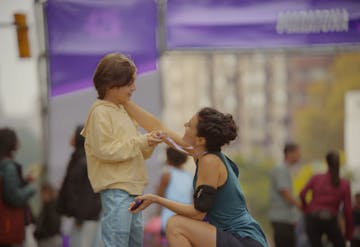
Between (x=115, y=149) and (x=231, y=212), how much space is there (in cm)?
85

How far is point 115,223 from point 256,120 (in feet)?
142

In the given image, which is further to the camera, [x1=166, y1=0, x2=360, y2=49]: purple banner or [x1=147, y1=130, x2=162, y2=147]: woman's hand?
[x1=166, y1=0, x2=360, y2=49]: purple banner

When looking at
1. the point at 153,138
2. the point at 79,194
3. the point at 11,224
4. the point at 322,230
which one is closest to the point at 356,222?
the point at 322,230

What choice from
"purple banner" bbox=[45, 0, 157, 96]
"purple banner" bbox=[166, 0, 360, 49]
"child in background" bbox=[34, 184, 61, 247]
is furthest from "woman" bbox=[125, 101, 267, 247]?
"child in background" bbox=[34, 184, 61, 247]

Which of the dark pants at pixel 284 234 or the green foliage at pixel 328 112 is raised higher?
the dark pants at pixel 284 234

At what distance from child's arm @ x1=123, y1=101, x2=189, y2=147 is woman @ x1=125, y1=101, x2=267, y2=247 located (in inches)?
10.8

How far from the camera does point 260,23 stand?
8258 millimetres

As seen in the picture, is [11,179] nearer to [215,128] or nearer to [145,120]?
[145,120]

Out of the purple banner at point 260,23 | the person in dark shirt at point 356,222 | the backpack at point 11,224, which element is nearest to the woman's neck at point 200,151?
the backpack at point 11,224

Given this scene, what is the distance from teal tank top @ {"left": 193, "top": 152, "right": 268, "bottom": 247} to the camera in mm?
5098

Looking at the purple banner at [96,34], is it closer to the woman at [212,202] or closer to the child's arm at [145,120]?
the child's arm at [145,120]

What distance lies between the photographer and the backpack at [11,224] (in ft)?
23.4

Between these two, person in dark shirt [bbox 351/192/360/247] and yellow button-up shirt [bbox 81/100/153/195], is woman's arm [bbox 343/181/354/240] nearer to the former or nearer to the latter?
person in dark shirt [bbox 351/192/360/247]

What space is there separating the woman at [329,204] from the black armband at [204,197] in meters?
3.73
